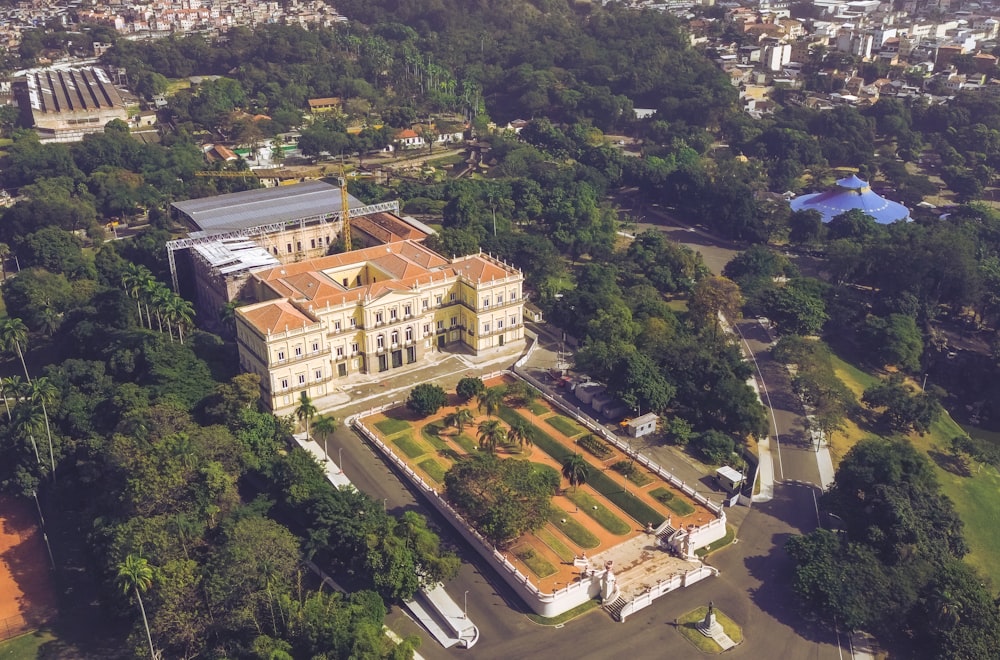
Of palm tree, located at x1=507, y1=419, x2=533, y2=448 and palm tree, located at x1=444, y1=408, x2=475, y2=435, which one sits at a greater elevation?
palm tree, located at x1=507, y1=419, x2=533, y2=448

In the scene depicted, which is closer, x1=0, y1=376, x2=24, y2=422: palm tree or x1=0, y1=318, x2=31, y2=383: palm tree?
x1=0, y1=376, x2=24, y2=422: palm tree

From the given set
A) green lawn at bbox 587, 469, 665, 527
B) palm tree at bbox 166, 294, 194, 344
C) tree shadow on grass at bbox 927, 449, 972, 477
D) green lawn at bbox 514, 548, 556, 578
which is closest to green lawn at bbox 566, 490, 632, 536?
green lawn at bbox 587, 469, 665, 527

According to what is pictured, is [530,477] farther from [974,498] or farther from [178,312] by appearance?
[178,312]

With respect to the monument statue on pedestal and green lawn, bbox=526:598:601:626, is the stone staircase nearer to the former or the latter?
green lawn, bbox=526:598:601:626

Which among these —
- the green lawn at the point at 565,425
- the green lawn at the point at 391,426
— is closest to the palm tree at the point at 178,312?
the green lawn at the point at 391,426

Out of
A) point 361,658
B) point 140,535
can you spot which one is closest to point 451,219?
point 140,535

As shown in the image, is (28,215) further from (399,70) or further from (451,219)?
(399,70)

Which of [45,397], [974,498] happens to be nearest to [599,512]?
[974,498]
